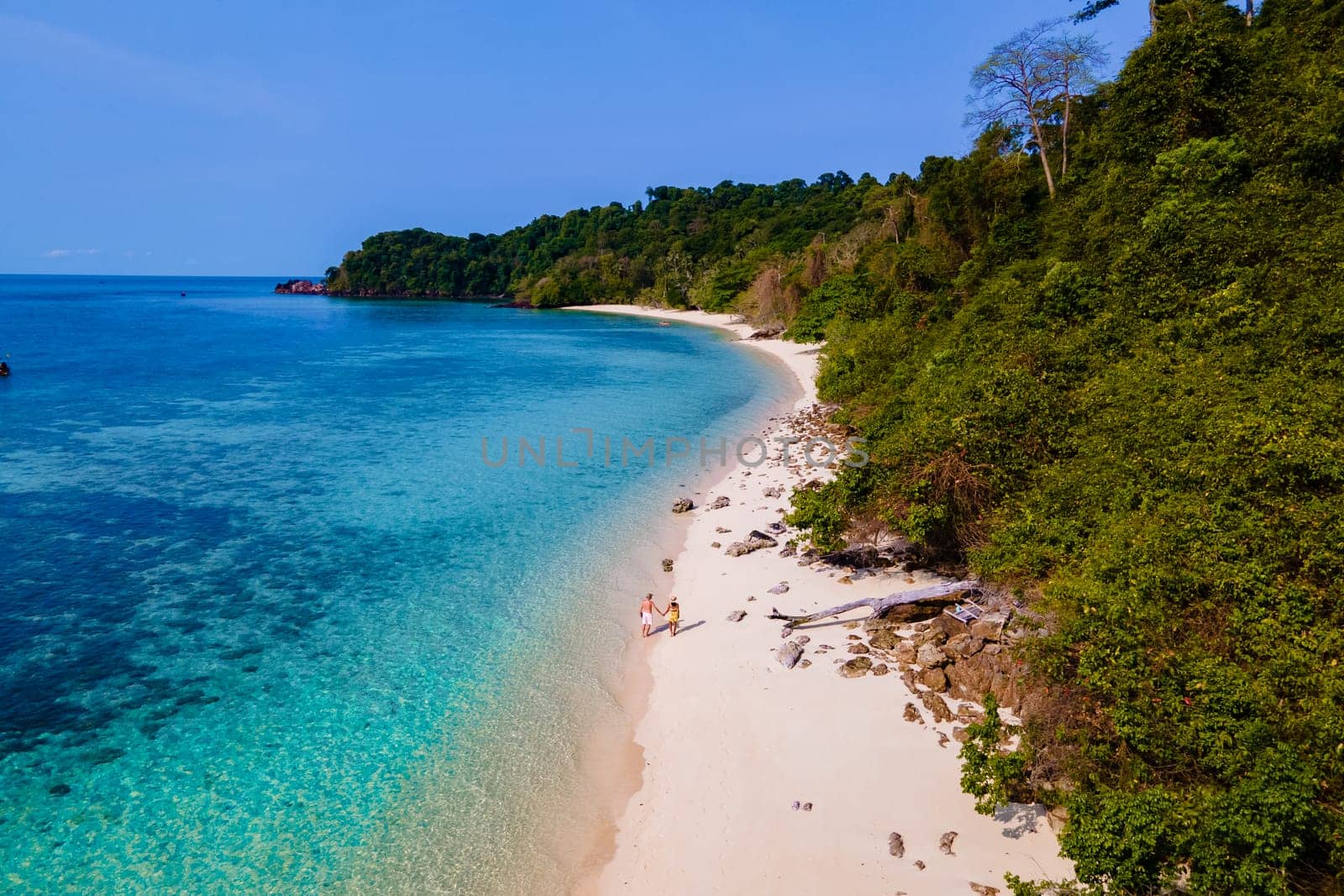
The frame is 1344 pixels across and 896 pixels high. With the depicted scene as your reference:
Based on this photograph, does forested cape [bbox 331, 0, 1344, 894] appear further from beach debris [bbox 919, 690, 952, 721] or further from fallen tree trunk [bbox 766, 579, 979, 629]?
beach debris [bbox 919, 690, 952, 721]

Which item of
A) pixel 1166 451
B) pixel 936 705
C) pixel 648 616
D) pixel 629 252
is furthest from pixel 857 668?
pixel 629 252

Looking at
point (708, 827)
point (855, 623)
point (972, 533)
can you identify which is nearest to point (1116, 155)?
point (972, 533)

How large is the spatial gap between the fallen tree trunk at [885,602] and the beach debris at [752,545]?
4.32 m

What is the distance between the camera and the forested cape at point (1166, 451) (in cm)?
796

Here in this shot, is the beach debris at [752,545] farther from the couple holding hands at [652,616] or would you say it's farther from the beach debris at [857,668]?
the beach debris at [857,668]

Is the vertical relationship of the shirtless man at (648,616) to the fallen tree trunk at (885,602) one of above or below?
below

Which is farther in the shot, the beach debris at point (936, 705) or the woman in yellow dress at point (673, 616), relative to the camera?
the woman in yellow dress at point (673, 616)

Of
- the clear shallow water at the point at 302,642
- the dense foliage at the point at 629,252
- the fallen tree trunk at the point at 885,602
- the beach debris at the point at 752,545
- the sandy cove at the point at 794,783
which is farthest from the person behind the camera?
the dense foliage at the point at 629,252

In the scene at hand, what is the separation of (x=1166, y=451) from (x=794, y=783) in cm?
967

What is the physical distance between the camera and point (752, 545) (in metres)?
21.3

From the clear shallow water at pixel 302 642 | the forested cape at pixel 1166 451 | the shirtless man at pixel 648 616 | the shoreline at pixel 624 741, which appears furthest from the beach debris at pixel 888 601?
the clear shallow water at pixel 302 642

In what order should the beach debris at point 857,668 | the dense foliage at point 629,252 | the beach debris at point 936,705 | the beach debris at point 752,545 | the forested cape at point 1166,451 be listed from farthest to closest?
the dense foliage at point 629,252
the beach debris at point 752,545
the beach debris at point 857,668
the beach debris at point 936,705
the forested cape at point 1166,451

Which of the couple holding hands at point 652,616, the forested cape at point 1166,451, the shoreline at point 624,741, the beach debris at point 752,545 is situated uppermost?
the forested cape at point 1166,451

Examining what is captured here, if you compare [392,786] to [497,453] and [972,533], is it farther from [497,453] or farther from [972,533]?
[497,453]
